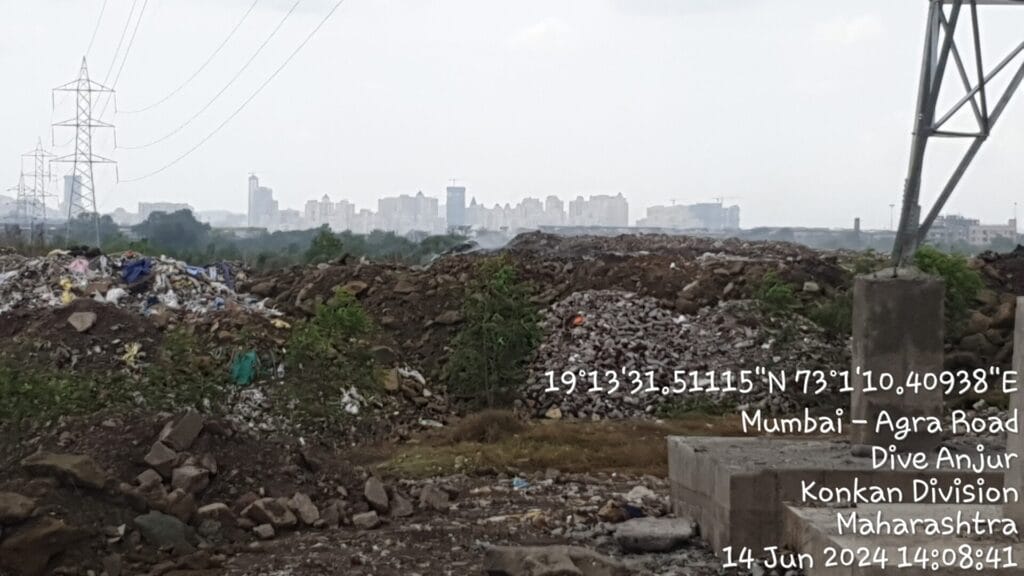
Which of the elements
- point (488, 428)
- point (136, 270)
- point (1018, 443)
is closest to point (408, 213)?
point (136, 270)

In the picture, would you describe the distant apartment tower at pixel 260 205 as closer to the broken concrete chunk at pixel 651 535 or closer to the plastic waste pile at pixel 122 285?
the plastic waste pile at pixel 122 285

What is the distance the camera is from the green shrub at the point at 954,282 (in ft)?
51.2

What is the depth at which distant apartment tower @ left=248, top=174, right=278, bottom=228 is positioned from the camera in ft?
192

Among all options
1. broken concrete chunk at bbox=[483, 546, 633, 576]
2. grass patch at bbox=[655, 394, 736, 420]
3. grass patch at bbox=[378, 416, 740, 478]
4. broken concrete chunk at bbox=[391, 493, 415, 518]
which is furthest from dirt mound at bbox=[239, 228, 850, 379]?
broken concrete chunk at bbox=[483, 546, 633, 576]

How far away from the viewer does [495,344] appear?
48.2 feet

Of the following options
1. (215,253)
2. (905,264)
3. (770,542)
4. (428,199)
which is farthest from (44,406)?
(428,199)

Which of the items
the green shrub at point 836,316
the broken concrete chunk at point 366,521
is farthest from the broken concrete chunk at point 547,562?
the green shrub at point 836,316

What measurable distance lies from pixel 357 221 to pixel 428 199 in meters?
4.36

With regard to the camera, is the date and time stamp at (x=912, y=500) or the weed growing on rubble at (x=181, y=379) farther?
the weed growing on rubble at (x=181, y=379)

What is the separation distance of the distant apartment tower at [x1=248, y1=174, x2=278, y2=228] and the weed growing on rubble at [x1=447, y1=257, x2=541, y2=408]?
44817 millimetres

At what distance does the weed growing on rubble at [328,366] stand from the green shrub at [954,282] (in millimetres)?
7889

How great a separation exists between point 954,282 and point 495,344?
6790mm

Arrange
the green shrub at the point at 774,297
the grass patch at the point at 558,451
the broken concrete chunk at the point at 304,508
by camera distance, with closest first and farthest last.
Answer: the broken concrete chunk at the point at 304,508, the grass patch at the point at 558,451, the green shrub at the point at 774,297

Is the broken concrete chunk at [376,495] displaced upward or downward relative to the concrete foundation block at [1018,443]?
downward
